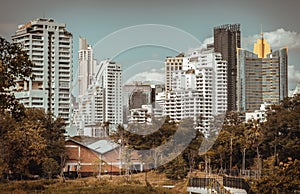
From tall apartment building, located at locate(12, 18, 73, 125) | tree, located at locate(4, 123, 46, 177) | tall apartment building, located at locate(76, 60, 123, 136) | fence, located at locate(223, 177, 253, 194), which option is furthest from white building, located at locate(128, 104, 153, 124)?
fence, located at locate(223, 177, 253, 194)

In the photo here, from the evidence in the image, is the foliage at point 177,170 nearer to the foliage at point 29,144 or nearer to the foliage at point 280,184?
the foliage at point 29,144

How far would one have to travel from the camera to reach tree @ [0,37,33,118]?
5.92 metres

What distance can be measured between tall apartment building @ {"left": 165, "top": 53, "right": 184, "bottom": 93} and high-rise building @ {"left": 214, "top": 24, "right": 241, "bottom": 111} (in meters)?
7.02

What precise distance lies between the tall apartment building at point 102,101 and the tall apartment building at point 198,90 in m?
2.15

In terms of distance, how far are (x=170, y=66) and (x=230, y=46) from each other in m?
11.6

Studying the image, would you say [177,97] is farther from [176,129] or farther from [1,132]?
[1,132]

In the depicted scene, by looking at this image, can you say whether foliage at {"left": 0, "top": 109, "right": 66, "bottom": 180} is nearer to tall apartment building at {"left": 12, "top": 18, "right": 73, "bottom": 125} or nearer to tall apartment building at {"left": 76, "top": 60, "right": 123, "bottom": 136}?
tall apartment building at {"left": 76, "top": 60, "right": 123, "bottom": 136}

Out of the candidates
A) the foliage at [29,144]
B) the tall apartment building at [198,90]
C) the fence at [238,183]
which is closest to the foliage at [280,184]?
the fence at [238,183]

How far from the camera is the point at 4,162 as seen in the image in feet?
42.8

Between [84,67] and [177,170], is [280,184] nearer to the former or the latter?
[177,170]

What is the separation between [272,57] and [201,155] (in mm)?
17882

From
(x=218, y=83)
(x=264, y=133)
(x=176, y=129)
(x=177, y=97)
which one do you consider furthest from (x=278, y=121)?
(x=218, y=83)

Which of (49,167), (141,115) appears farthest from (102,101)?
(49,167)

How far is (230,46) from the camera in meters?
33.5
